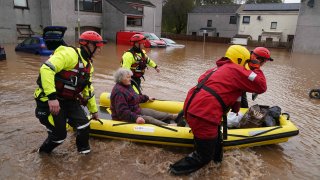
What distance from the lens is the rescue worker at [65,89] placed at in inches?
125

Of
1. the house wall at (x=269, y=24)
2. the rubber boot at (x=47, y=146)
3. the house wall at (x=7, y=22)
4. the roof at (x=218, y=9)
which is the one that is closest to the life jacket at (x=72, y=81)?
the rubber boot at (x=47, y=146)

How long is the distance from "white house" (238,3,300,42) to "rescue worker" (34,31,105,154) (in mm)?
33110

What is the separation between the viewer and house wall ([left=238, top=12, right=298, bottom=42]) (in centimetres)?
3334

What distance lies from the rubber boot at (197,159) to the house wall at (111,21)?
77.4 ft

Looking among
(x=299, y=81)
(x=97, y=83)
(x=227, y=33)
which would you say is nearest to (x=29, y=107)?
(x=97, y=83)

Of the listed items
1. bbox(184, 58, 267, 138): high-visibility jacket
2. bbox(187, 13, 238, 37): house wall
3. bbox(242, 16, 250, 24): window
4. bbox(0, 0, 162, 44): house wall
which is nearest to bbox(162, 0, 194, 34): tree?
bbox(187, 13, 238, 37): house wall

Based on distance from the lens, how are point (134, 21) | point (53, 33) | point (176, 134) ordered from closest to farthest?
point (53, 33)
point (176, 134)
point (134, 21)

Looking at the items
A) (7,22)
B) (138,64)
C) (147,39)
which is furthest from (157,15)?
(138,64)

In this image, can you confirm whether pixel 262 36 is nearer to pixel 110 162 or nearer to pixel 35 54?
pixel 35 54

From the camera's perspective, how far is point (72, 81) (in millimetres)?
3547

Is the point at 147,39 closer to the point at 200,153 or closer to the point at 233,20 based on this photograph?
the point at 200,153

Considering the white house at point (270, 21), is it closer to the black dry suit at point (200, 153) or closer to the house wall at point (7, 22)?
the house wall at point (7, 22)

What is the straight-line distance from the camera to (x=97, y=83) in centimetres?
938

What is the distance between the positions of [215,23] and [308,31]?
15.6 metres
